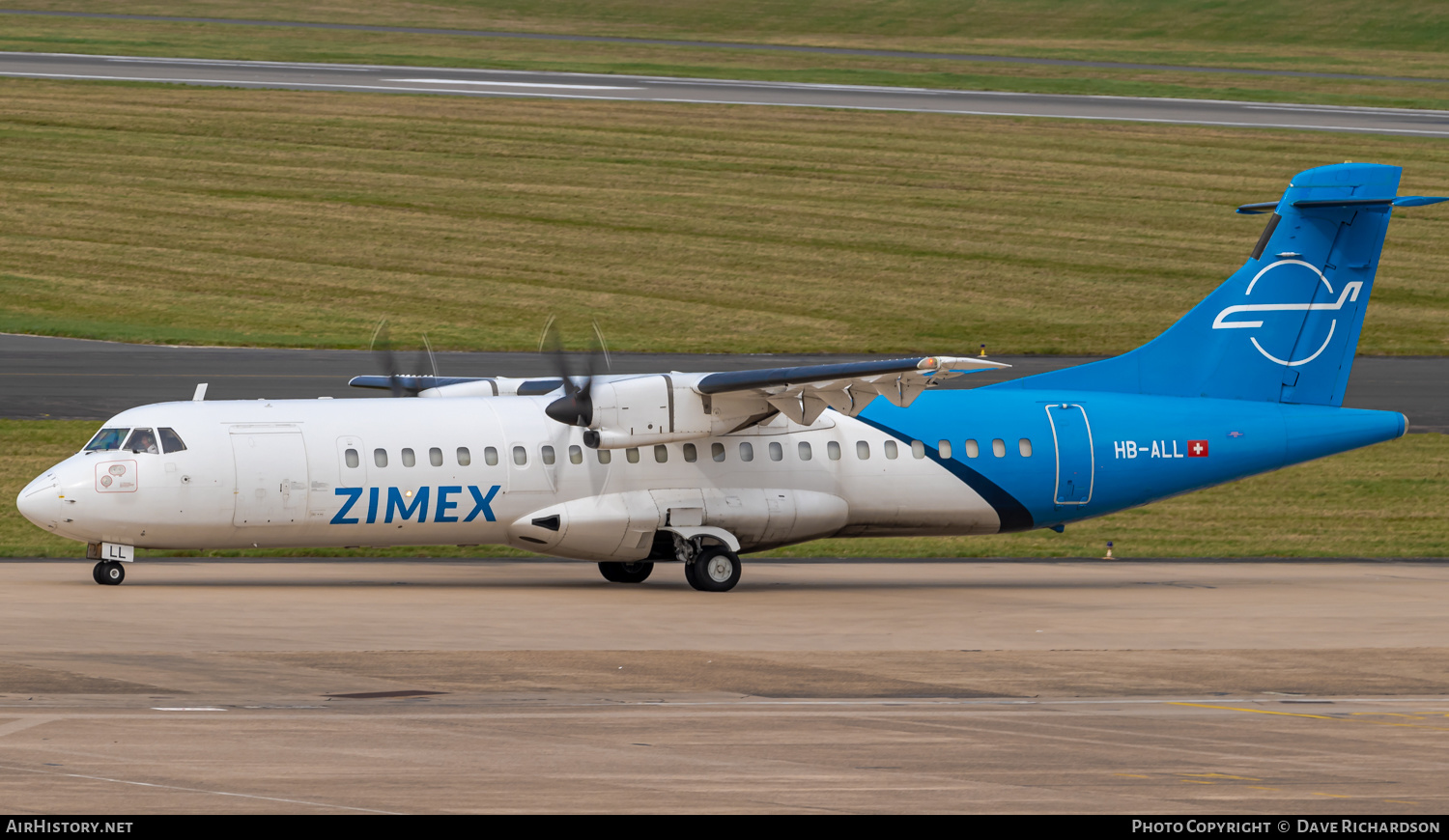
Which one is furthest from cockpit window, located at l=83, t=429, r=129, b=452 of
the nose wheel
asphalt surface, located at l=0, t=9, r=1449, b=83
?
asphalt surface, located at l=0, t=9, r=1449, b=83

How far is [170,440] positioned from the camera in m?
24.1

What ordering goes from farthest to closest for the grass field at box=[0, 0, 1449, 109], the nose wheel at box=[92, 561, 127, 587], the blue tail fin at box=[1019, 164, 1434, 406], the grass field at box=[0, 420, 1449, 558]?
the grass field at box=[0, 0, 1449, 109]
the grass field at box=[0, 420, 1449, 558]
the blue tail fin at box=[1019, 164, 1434, 406]
the nose wheel at box=[92, 561, 127, 587]

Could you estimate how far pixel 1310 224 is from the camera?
27656 millimetres

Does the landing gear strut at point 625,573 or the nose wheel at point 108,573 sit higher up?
the nose wheel at point 108,573

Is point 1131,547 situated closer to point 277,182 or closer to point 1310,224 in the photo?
point 1310,224

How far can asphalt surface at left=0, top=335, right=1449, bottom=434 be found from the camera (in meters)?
36.5

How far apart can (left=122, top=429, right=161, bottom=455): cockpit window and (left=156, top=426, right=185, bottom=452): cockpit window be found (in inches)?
4.3

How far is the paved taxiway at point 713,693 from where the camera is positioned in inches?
495

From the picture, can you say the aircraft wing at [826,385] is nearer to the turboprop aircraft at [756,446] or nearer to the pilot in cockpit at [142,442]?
the turboprop aircraft at [756,446]

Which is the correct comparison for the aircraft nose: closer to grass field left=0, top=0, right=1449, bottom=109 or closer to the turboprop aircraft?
the turboprop aircraft

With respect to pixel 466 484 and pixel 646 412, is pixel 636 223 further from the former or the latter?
pixel 466 484

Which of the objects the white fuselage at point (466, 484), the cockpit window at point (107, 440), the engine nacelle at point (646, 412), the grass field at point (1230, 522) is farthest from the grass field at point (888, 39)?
the cockpit window at point (107, 440)

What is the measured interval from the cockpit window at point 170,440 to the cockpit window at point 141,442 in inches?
4.3

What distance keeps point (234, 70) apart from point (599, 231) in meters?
24.8
